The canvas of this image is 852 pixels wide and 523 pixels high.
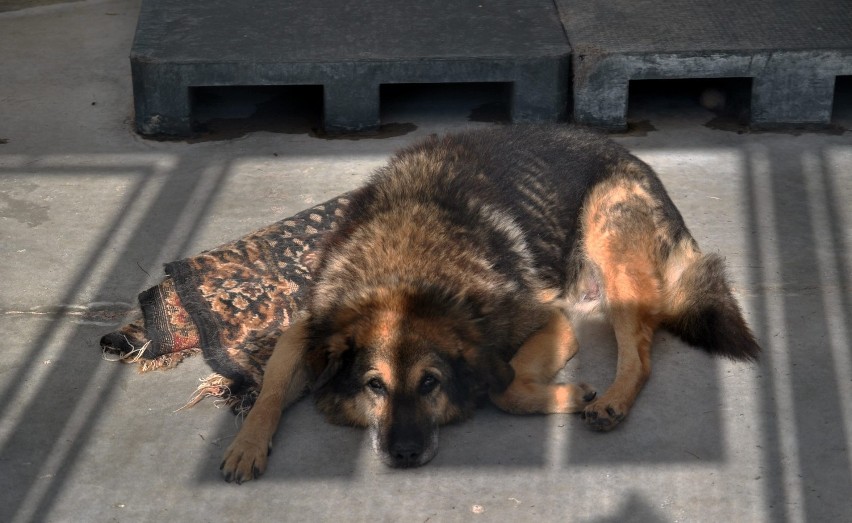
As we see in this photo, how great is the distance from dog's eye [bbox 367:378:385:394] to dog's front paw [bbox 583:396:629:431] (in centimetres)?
87

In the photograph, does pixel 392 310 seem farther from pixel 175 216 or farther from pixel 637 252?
pixel 175 216

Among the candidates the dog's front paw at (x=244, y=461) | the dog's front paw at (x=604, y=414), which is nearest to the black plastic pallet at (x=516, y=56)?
the dog's front paw at (x=604, y=414)

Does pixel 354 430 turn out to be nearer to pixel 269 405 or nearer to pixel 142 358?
pixel 269 405

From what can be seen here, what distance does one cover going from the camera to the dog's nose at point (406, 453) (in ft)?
13.2

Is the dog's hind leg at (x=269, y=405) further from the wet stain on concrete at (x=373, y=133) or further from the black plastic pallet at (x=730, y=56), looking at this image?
the black plastic pallet at (x=730, y=56)

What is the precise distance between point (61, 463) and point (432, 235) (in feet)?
5.88

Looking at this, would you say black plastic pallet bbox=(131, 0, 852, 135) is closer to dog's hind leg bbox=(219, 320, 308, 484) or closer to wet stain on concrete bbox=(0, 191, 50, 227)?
wet stain on concrete bbox=(0, 191, 50, 227)

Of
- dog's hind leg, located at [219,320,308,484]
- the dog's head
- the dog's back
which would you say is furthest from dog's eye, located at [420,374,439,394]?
dog's hind leg, located at [219,320,308,484]

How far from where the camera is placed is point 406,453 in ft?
13.3

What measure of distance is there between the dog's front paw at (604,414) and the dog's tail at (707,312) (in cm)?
67

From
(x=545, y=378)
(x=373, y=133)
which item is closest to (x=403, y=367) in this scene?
(x=545, y=378)

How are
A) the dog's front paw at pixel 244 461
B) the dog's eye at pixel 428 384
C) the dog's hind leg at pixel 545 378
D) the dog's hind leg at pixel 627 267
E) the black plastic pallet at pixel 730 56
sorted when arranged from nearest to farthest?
the dog's front paw at pixel 244 461, the dog's eye at pixel 428 384, the dog's hind leg at pixel 545 378, the dog's hind leg at pixel 627 267, the black plastic pallet at pixel 730 56

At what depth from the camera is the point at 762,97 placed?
275 inches

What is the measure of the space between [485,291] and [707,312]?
3.54ft
